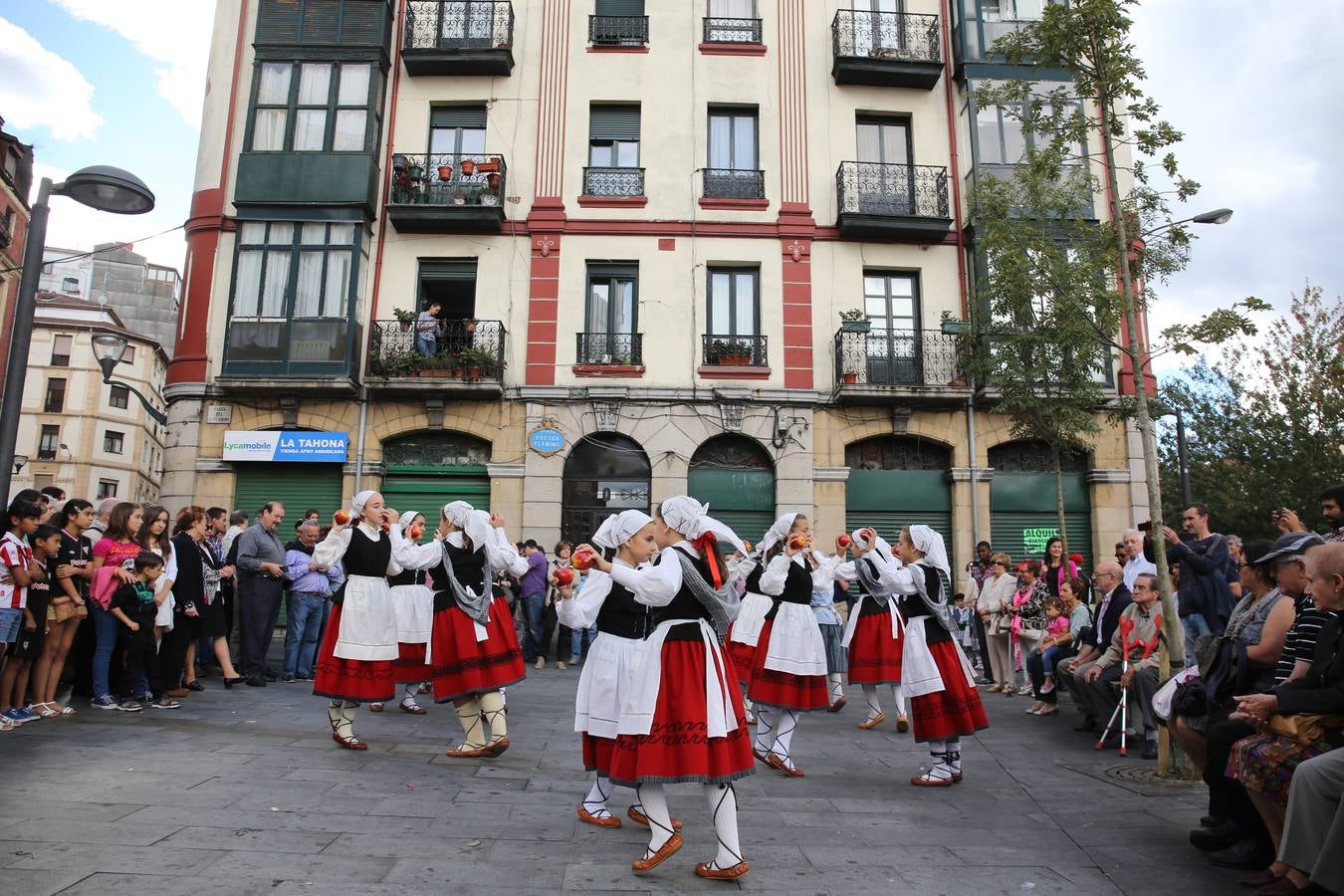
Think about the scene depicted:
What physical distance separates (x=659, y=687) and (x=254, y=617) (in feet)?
26.3

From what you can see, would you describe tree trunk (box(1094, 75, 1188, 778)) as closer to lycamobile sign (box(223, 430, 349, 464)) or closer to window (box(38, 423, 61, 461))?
lycamobile sign (box(223, 430, 349, 464))

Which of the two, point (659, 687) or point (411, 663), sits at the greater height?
point (659, 687)

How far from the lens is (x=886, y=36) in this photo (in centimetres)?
1991

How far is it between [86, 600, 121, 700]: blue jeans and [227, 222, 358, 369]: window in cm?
990

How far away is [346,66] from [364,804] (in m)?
17.9

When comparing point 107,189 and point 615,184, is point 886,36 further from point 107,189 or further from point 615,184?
point 107,189

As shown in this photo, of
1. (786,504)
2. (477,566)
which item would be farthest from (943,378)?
(477,566)

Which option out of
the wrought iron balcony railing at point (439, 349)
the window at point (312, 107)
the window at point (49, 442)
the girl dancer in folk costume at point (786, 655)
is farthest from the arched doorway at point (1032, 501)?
the window at point (49, 442)

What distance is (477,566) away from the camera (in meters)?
8.08

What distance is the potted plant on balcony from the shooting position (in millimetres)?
18328

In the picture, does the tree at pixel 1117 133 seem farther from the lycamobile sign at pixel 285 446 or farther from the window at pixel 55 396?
the window at pixel 55 396

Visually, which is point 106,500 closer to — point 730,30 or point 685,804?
point 685,804

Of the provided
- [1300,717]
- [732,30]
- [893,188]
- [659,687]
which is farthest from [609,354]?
[1300,717]

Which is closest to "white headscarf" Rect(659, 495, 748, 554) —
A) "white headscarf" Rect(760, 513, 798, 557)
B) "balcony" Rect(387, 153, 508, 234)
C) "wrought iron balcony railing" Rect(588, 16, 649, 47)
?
"white headscarf" Rect(760, 513, 798, 557)
